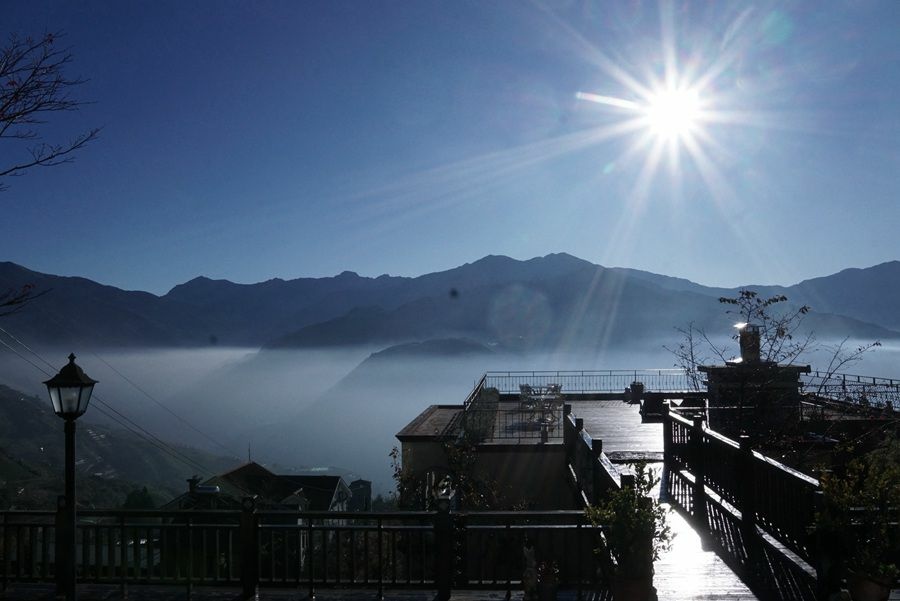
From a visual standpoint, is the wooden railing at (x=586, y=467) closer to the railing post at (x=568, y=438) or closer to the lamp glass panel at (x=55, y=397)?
the railing post at (x=568, y=438)

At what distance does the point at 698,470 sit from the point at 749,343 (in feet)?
21.2

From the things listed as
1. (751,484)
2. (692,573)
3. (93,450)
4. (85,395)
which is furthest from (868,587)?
(93,450)

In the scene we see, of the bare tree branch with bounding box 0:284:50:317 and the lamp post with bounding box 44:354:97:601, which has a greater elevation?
the bare tree branch with bounding box 0:284:50:317

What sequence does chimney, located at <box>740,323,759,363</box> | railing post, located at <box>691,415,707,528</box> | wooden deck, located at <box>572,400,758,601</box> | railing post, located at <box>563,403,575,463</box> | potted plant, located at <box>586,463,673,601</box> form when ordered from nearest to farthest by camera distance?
potted plant, located at <box>586,463,673,601</box> < wooden deck, located at <box>572,400,758,601</box> < railing post, located at <box>691,415,707,528</box> < railing post, located at <box>563,403,575,463</box> < chimney, located at <box>740,323,759,363</box>

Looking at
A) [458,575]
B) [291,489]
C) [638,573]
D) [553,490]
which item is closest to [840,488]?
[638,573]

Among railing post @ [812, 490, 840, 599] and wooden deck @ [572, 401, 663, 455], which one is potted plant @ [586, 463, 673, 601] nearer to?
railing post @ [812, 490, 840, 599]

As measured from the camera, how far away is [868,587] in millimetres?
5527

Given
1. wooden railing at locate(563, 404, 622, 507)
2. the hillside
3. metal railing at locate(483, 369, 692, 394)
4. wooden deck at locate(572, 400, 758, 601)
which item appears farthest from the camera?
the hillside

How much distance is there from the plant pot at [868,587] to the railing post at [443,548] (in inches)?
142

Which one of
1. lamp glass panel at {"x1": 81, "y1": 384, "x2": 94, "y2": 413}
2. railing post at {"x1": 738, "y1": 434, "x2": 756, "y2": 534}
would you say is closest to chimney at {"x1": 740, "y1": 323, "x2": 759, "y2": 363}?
railing post at {"x1": 738, "y1": 434, "x2": 756, "y2": 534}

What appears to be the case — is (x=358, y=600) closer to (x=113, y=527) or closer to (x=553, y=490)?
(x=113, y=527)

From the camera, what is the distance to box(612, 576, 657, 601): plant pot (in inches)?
228

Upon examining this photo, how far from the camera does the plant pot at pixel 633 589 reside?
5.80 meters

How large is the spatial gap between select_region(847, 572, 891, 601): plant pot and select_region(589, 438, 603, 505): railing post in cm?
351
